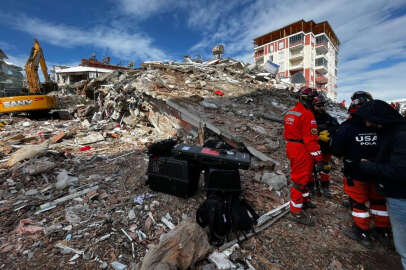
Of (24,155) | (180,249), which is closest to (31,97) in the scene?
(24,155)

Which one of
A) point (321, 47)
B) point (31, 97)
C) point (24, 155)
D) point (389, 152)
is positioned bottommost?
point (24, 155)

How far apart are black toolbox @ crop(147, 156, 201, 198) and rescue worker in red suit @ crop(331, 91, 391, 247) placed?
77.7 inches

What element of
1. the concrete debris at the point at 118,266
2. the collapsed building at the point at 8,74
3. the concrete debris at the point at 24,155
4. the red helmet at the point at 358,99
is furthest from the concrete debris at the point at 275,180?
the collapsed building at the point at 8,74

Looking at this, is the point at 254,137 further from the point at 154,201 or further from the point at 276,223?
the point at 154,201

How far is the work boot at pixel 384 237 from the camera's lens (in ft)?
6.93

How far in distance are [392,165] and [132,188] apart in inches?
138

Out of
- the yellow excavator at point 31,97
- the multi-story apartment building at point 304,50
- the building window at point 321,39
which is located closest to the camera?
the yellow excavator at point 31,97

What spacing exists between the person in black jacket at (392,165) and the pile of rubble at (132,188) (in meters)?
1.12

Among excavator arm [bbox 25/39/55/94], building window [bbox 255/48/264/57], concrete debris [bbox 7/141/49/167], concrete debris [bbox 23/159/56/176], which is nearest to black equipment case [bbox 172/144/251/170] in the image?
concrete debris [bbox 23/159/56/176]

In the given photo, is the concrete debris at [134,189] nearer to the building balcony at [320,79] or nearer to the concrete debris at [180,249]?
the concrete debris at [180,249]

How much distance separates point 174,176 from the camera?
2.79 metres

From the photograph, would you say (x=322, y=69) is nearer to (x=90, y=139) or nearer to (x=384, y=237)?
(x=384, y=237)

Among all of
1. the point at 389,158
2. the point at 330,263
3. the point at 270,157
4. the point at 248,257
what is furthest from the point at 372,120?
the point at 270,157

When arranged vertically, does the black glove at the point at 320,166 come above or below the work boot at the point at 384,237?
above
